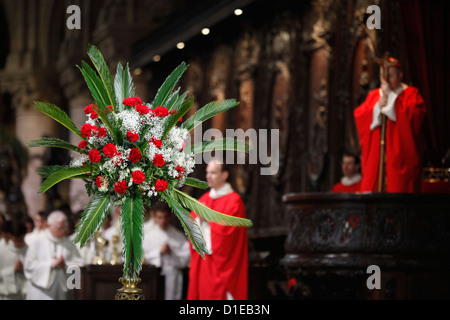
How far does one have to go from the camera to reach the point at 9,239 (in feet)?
42.9

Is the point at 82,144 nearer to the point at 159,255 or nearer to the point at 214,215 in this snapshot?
the point at 214,215

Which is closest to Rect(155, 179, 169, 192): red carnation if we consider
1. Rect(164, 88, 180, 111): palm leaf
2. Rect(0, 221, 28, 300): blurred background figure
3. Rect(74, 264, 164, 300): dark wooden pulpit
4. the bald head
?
Rect(164, 88, 180, 111): palm leaf

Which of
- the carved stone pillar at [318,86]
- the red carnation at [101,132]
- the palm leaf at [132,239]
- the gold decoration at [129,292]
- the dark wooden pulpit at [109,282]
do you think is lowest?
the dark wooden pulpit at [109,282]

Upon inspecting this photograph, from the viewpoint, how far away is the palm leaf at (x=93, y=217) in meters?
6.42

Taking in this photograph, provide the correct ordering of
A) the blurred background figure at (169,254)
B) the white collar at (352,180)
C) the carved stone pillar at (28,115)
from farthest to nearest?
the carved stone pillar at (28,115)
the blurred background figure at (169,254)
the white collar at (352,180)

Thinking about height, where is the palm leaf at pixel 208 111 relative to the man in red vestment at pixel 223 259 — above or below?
above

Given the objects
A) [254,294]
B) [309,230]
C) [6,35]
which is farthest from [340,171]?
[6,35]

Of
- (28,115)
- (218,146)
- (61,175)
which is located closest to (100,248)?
(218,146)

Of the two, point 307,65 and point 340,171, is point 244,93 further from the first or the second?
point 340,171

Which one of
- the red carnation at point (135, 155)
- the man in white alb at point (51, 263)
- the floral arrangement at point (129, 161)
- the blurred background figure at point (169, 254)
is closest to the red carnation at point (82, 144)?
the floral arrangement at point (129, 161)

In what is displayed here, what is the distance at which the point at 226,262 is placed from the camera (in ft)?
38.3

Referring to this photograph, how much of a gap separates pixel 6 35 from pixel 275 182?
52.2 feet

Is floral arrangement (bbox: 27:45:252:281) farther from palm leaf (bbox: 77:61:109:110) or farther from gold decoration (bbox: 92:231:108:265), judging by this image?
gold decoration (bbox: 92:231:108:265)

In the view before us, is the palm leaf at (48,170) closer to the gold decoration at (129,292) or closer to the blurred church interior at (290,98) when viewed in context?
the gold decoration at (129,292)
